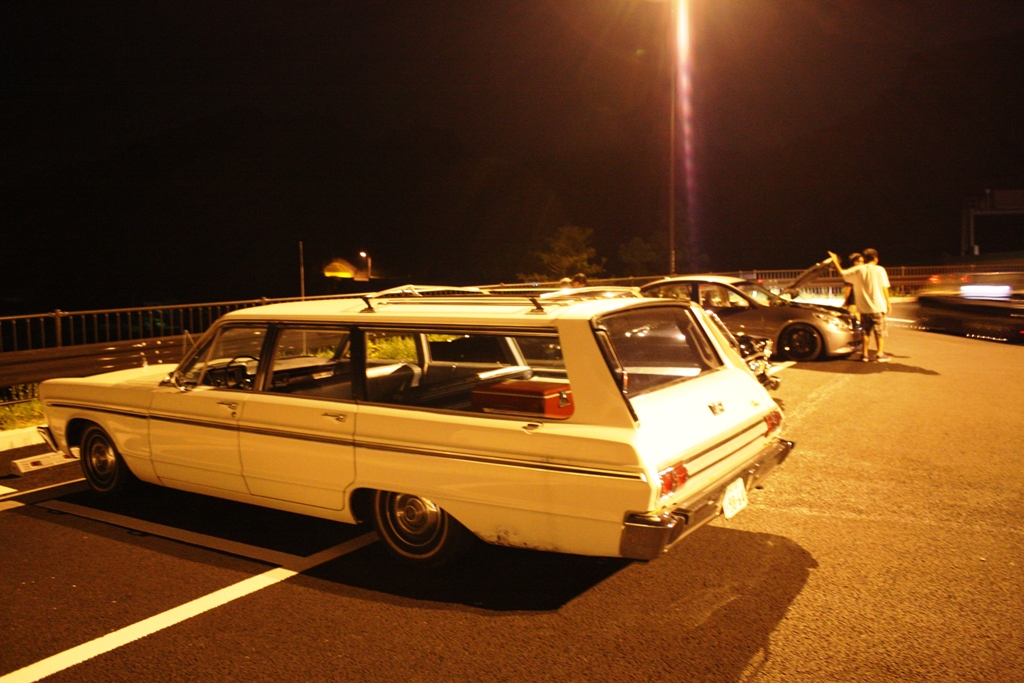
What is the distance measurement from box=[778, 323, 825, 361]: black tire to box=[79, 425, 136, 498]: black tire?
10.5 metres

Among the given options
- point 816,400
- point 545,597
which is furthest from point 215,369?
point 816,400

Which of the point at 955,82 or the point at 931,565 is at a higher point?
the point at 955,82

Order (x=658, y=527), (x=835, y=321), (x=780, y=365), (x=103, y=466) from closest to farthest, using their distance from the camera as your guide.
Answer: (x=658, y=527)
(x=103, y=466)
(x=780, y=365)
(x=835, y=321)

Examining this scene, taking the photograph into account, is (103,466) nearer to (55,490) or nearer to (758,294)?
(55,490)

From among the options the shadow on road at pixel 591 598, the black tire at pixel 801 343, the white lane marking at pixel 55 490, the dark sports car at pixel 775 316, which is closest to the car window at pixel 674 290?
the dark sports car at pixel 775 316

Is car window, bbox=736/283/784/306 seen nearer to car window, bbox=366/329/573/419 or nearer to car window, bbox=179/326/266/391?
car window, bbox=366/329/573/419

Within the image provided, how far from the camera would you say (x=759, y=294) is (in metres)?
14.3

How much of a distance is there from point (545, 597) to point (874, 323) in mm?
10387

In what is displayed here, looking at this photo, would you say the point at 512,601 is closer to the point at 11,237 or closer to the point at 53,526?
the point at 53,526

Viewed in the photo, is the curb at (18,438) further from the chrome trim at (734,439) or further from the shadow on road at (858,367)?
the shadow on road at (858,367)

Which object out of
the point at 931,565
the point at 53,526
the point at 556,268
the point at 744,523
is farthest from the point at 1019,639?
the point at 556,268

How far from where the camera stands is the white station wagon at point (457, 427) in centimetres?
412

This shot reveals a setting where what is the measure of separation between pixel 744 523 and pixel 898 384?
6.69m

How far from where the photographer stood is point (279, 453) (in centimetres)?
518
